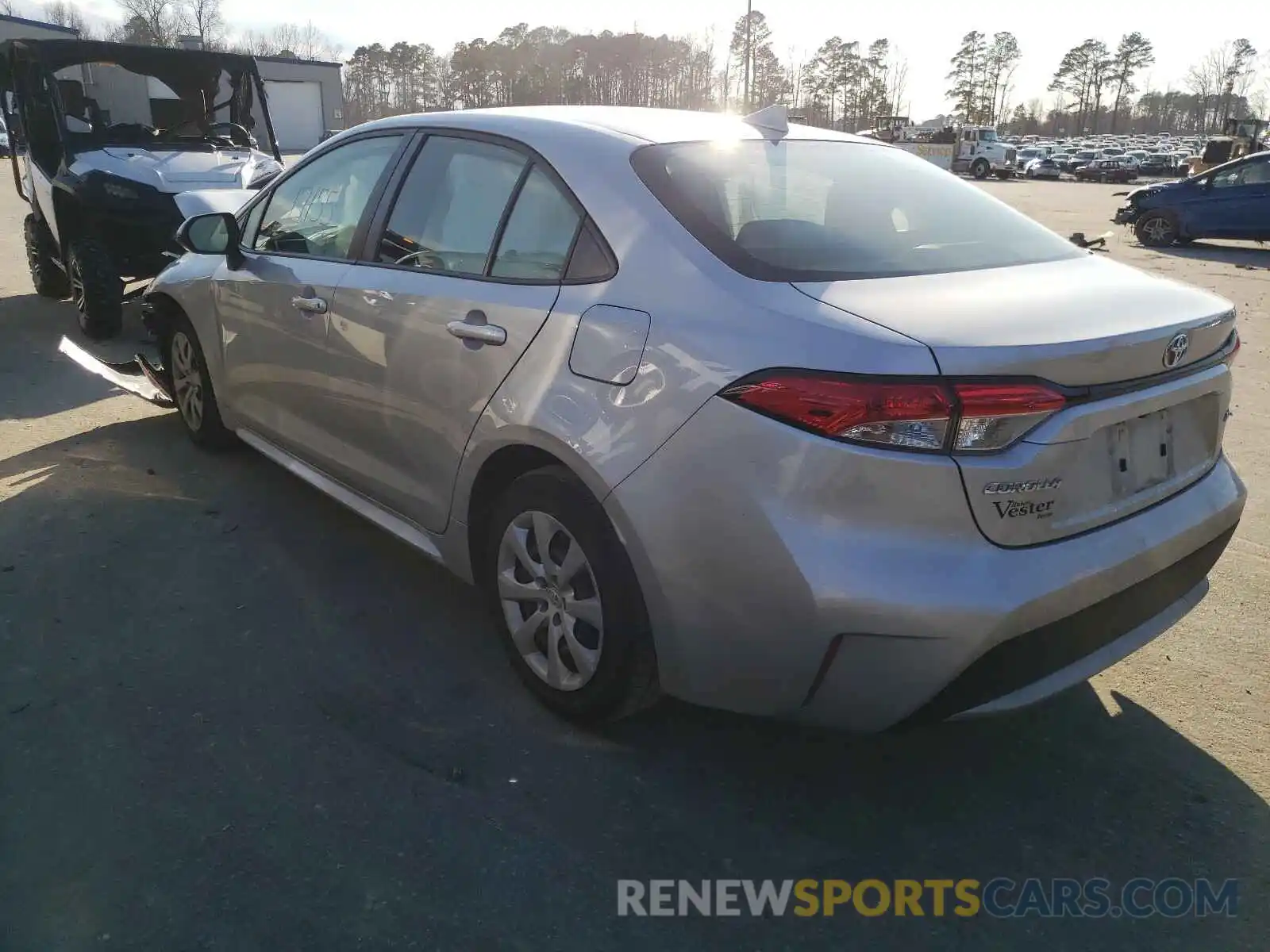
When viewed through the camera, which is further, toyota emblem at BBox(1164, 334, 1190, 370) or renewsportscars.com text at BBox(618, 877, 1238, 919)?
toyota emblem at BBox(1164, 334, 1190, 370)

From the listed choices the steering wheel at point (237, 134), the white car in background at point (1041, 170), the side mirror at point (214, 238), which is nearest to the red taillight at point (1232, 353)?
the side mirror at point (214, 238)

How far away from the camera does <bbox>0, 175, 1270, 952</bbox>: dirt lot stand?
221cm

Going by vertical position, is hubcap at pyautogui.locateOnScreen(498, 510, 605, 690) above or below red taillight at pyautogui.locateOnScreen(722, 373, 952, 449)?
below

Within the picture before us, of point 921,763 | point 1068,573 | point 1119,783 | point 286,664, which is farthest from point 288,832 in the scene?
point 1119,783

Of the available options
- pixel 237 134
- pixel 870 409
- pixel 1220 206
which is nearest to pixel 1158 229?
pixel 1220 206

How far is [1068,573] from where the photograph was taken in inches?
86.7

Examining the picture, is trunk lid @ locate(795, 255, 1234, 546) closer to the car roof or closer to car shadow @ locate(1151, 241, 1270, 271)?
the car roof

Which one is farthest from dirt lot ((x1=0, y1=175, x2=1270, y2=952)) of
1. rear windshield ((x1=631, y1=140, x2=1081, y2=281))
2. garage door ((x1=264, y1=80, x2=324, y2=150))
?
garage door ((x1=264, y1=80, x2=324, y2=150))

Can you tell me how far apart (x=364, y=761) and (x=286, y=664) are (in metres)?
0.66

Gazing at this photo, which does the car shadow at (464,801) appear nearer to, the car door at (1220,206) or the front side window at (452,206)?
the front side window at (452,206)

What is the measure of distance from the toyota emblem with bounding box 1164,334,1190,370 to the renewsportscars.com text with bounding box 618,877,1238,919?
122 centimetres

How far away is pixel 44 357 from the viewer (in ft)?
24.7

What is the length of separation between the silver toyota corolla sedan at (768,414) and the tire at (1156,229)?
52.3 feet

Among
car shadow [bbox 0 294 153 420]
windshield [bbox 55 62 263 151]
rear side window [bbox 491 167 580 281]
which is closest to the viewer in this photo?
rear side window [bbox 491 167 580 281]
